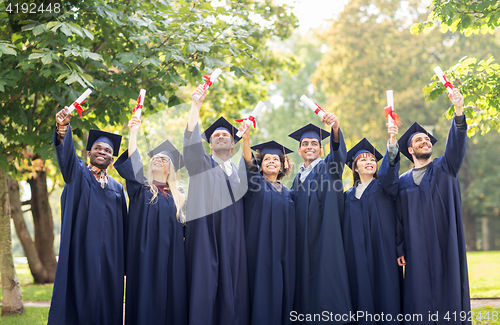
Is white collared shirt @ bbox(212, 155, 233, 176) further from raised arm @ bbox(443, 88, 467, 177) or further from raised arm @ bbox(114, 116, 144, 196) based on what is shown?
raised arm @ bbox(443, 88, 467, 177)

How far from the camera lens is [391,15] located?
19.8 meters

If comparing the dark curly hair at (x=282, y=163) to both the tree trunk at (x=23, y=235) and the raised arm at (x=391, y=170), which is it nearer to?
the raised arm at (x=391, y=170)

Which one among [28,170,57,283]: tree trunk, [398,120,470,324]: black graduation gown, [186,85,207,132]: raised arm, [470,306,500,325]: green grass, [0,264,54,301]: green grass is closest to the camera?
[186,85,207,132]: raised arm

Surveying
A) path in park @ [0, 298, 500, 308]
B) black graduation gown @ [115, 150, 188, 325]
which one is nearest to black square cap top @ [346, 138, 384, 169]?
black graduation gown @ [115, 150, 188, 325]

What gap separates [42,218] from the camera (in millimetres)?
10836

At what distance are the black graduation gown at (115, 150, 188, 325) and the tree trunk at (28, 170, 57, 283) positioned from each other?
6.94m

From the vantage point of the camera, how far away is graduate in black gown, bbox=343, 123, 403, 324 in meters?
4.63

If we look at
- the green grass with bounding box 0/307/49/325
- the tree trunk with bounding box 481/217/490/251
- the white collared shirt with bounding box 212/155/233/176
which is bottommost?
the tree trunk with bounding box 481/217/490/251

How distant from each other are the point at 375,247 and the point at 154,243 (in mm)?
2504

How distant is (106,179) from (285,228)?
7.14 feet

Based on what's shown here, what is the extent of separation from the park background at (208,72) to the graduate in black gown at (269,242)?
1.33 m

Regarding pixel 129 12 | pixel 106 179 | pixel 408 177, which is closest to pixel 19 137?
pixel 106 179

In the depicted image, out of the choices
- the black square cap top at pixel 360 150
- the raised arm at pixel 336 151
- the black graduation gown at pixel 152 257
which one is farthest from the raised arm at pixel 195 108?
the black square cap top at pixel 360 150

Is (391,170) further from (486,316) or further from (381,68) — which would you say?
(381,68)
